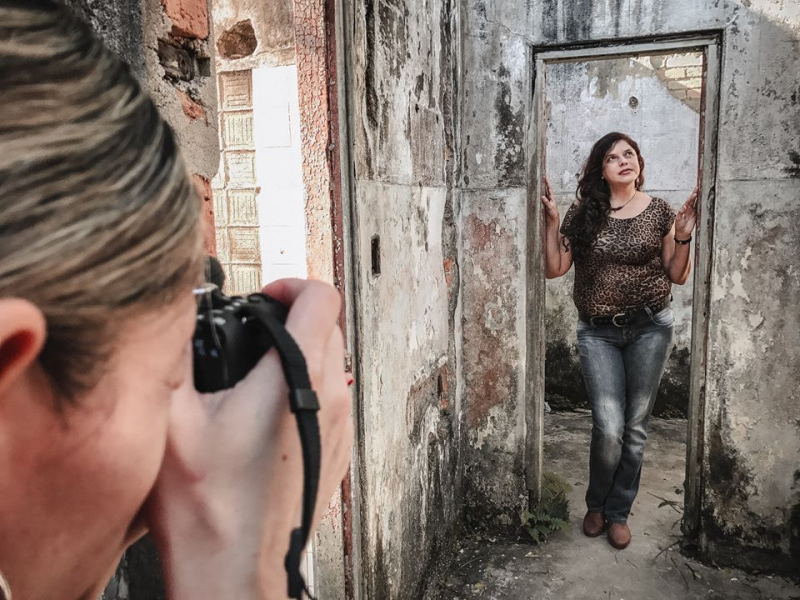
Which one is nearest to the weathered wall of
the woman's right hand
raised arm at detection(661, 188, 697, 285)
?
the woman's right hand

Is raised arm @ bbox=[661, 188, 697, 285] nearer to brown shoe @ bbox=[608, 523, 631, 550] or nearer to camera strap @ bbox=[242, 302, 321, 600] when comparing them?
brown shoe @ bbox=[608, 523, 631, 550]

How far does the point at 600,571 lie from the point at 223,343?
10.2ft

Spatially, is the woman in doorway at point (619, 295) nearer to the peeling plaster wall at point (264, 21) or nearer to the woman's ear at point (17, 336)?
the peeling plaster wall at point (264, 21)

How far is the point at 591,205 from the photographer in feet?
11.0

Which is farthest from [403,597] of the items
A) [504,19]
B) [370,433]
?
[504,19]

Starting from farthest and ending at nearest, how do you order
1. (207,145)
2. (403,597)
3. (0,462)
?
(403,597) → (207,145) → (0,462)

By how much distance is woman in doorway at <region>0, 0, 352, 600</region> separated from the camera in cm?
38

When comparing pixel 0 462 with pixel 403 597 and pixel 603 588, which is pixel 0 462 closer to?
pixel 403 597

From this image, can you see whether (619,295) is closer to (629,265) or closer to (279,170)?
(629,265)

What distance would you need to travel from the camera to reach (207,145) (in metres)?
1.26

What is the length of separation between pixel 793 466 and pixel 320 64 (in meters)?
2.88

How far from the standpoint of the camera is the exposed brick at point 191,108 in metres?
1.18

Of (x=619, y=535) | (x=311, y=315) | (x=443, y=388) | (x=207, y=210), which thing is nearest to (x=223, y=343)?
(x=311, y=315)

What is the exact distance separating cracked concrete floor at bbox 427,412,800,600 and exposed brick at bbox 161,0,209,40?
2.64m
